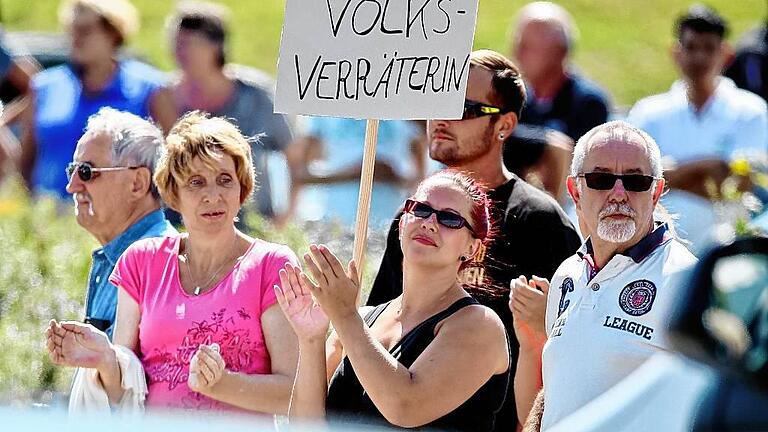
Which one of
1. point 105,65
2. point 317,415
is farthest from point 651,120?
point 317,415

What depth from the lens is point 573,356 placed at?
15.6ft

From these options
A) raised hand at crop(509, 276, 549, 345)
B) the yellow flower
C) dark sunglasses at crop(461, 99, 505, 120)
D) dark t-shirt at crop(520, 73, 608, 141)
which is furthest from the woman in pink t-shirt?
dark t-shirt at crop(520, 73, 608, 141)

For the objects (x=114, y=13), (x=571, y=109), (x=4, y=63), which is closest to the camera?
(x=571, y=109)

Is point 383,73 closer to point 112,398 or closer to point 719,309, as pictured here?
point 112,398

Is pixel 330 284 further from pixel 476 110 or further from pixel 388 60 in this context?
pixel 476 110

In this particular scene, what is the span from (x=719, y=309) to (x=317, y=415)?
87.5 inches

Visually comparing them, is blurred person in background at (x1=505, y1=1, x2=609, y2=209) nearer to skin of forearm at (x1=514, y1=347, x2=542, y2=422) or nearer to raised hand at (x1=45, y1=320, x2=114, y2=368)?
skin of forearm at (x1=514, y1=347, x2=542, y2=422)

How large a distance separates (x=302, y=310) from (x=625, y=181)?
1.06 m

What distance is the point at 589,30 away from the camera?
1831 centimetres

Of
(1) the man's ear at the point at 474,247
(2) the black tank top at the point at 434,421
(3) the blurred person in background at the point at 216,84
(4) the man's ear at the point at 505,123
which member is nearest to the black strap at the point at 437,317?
(2) the black tank top at the point at 434,421

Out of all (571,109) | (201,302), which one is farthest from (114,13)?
(201,302)

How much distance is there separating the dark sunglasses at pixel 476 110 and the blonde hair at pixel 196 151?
0.83m

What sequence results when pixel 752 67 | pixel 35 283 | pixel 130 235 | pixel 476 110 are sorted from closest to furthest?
pixel 476 110
pixel 130 235
pixel 35 283
pixel 752 67

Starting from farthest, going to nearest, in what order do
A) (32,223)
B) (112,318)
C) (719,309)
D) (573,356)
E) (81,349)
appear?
(32,223) → (112,318) → (81,349) → (573,356) → (719,309)
